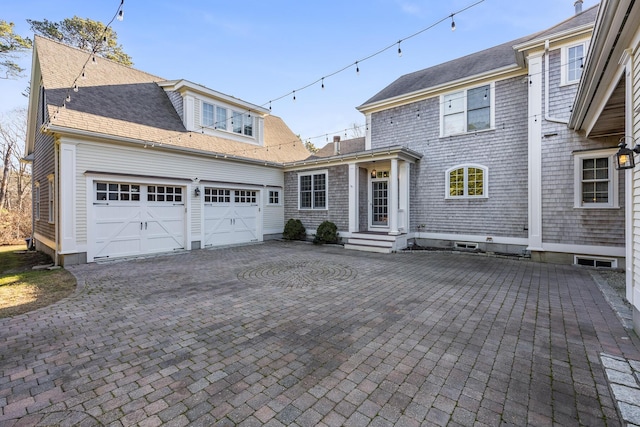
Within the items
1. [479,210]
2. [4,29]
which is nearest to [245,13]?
[479,210]

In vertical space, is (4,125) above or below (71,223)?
above

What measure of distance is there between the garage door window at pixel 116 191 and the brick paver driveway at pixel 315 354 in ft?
11.1

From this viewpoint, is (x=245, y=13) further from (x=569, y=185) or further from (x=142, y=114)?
(x=569, y=185)

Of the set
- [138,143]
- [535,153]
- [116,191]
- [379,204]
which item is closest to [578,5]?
[535,153]

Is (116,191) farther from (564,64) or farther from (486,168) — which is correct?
(564,64)

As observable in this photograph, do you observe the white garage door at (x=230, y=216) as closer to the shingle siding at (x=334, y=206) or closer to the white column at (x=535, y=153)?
the shingle siding at (x=334, y=206)

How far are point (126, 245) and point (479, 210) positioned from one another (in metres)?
10.9

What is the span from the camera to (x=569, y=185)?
725 cm

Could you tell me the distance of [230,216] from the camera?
11047 mm

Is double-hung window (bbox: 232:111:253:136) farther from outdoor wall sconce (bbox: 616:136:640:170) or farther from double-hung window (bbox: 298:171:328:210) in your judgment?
outdoor wall sconce (bbox: 616:136:640:170)

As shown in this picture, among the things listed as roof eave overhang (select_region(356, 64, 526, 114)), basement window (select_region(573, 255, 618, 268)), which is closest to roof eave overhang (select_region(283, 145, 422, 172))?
roof eave overhang (select_region(356, 64, 526, 114))

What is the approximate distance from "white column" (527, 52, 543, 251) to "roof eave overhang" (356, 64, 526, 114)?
650 millimetres

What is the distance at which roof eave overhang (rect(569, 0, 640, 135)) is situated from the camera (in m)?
3.08

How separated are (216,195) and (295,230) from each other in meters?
3.50
